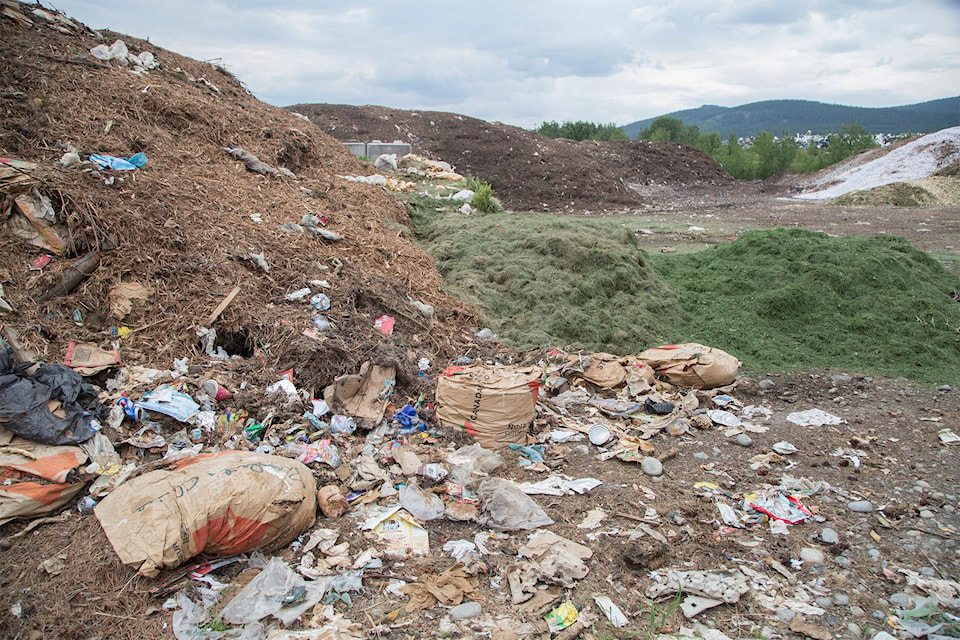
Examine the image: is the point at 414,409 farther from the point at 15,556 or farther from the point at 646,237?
the point at 646,237

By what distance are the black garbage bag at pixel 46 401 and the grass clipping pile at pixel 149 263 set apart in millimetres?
265

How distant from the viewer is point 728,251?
7.19 m

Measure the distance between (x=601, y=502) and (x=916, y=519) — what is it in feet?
5.13

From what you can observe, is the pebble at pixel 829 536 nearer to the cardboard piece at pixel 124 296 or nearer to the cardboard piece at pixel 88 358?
the cardboard piece at pixel 88 358

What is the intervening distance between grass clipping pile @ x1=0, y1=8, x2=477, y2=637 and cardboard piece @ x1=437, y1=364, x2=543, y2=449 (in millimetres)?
499

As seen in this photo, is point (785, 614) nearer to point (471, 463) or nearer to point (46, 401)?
point (471, 463)

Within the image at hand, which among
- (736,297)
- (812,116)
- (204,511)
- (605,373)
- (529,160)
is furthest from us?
(812,116)

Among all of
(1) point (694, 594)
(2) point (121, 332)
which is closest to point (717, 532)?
(1) point (694, 594)

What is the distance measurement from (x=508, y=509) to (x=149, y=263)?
3109 millimetres

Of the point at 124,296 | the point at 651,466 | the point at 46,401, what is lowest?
the point at 651,466

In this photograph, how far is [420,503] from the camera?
2.93 meters

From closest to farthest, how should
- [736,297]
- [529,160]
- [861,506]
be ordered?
1. [861,506]
2. [736,297]
3. [529,160]

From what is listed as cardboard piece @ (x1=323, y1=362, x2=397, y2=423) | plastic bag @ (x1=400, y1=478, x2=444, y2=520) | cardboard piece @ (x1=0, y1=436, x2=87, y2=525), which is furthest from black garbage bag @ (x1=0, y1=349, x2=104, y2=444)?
plastic bag @ (x1=400, y1=478, x2=444, y2=520)

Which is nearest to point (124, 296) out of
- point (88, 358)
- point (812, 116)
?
point (88, 358)
